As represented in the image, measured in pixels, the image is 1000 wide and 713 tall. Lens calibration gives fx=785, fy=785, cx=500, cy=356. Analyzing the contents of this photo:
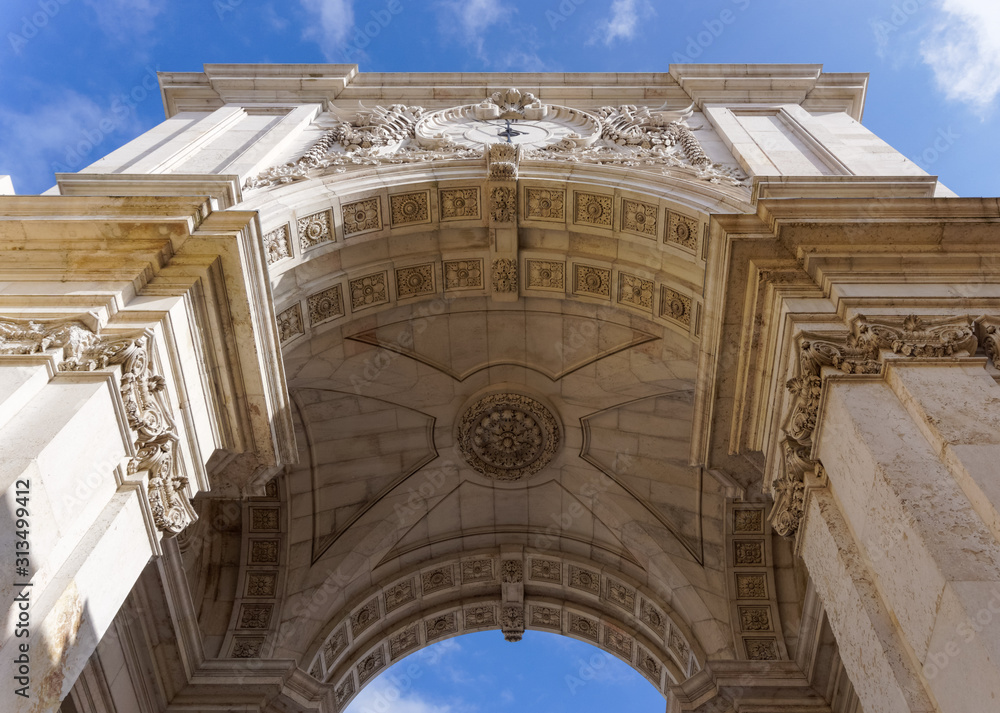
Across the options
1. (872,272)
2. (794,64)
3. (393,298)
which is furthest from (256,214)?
(794,64)

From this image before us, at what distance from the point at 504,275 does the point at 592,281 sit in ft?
4.42

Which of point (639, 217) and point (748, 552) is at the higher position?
point (639, 217)

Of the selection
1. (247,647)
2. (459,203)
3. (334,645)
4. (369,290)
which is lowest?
(247,647)

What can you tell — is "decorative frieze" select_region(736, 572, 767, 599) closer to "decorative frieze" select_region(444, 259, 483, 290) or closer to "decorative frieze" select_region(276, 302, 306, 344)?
"decorative frieze" select_region(444, 259, 483, 290)

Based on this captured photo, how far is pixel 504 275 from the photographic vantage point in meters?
12.0

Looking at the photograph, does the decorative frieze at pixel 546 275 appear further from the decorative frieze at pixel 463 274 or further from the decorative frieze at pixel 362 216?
the decorative frieze at pixel 362 216

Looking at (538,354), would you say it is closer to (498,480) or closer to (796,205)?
(498,480)

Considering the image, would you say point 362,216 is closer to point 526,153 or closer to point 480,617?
point 526,153

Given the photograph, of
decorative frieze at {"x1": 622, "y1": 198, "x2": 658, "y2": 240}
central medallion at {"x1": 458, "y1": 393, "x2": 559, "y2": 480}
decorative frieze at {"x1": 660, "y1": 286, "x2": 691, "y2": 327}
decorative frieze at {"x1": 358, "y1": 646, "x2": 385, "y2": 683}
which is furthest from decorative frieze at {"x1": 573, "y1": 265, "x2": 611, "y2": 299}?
decorative frieze at {"x1": 358, "y1": 646, "x2": 385, "y2": 683}

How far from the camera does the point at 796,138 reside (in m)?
12.2

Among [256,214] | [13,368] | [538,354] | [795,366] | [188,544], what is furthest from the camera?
[538,354]

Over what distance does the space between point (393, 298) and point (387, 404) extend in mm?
2943

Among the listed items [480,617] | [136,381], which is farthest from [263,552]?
[136,381]

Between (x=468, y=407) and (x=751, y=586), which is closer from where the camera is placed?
(x=751, y=586)
